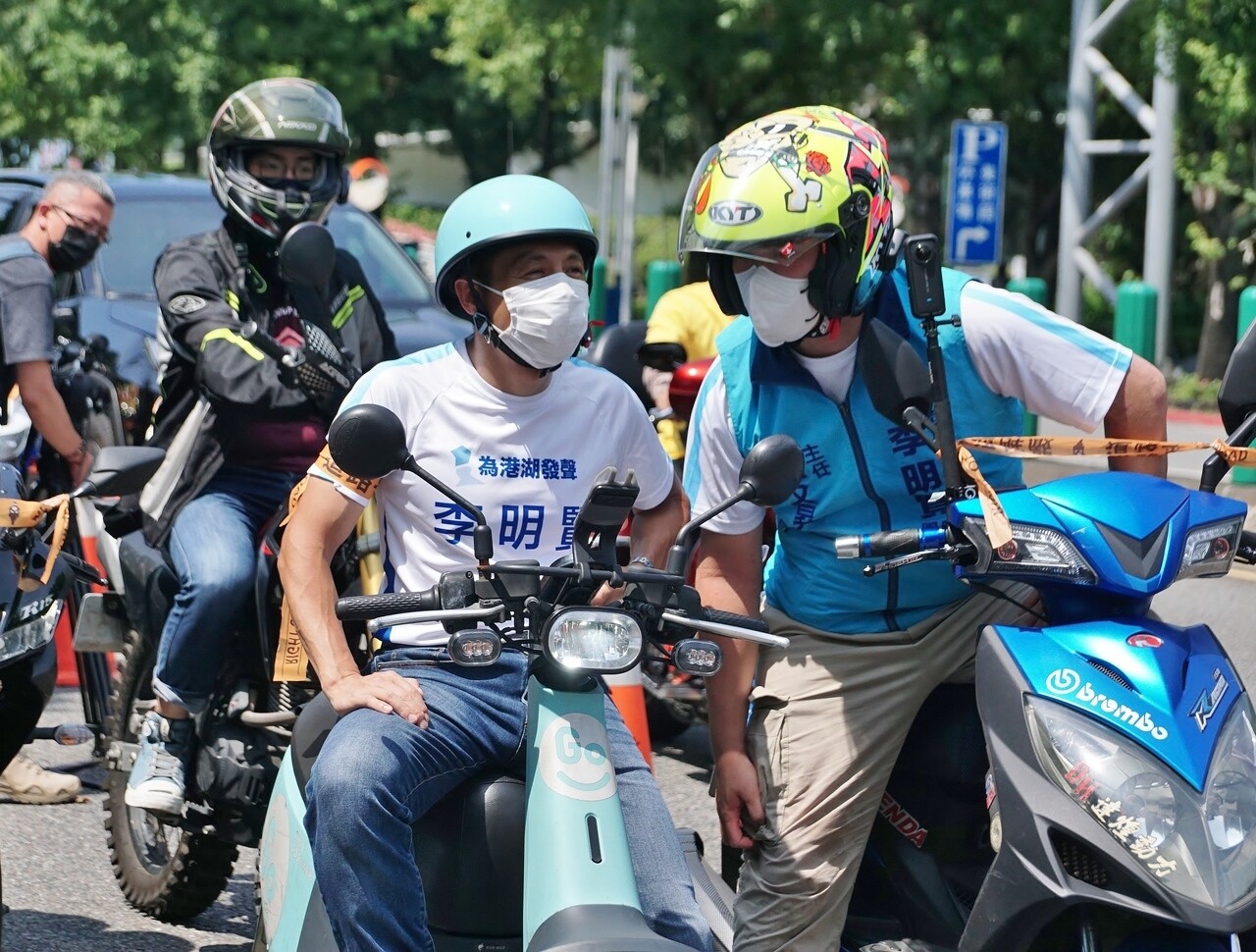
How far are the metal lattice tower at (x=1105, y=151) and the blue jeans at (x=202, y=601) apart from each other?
14.5 meters

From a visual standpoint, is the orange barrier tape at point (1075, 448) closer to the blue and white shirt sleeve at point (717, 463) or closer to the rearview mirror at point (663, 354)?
the blue and white shirt sleeve at point (717, 463)

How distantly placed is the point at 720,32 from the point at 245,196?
20324 millimetres

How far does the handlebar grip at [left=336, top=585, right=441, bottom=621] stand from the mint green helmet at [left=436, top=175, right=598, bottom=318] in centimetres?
77

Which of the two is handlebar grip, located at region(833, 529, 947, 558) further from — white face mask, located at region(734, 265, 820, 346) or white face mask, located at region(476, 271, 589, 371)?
white face mask, located at region(476, 271, 589, 371)

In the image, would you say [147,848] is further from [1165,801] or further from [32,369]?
[1165,801]

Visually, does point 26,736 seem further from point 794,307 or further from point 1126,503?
point 1126,503

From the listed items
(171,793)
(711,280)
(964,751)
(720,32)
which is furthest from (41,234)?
(720,32)

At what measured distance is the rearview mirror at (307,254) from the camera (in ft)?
14.9

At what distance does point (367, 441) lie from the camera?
291 cm

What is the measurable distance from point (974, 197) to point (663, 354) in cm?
1119

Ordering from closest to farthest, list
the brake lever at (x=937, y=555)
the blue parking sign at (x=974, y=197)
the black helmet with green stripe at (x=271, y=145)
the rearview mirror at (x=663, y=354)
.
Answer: the brake lever at (x=937, y=555) → the black helmet with green stripe at (x=271, y=145) → the rearview mirror at (x=663, y=354) → the blue parking sign at (x=974, y=197)

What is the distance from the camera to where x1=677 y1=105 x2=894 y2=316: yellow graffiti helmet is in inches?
136

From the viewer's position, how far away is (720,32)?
24.6m

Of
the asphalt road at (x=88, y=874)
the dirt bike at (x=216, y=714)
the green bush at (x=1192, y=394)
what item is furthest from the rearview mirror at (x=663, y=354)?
the green bush at (x=1192, y=394)
